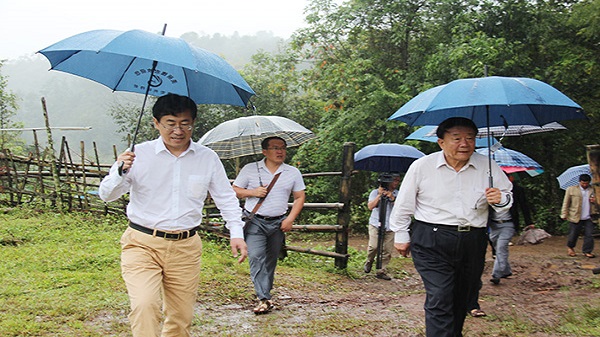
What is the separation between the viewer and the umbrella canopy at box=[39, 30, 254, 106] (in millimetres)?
2938

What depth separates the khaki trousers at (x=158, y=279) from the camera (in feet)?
9.35

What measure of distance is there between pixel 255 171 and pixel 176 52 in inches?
97.4

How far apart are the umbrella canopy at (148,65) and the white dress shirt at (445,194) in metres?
1.33

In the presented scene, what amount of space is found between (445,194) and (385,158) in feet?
14.1

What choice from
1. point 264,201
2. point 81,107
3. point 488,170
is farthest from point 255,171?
point 81,107

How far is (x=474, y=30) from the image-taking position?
13516 mm

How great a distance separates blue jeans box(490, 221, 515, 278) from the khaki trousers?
470 centimetres

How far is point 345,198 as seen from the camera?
7750 mm

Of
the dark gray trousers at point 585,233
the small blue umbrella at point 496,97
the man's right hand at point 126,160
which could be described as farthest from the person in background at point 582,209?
the man's right hand at point 126,160

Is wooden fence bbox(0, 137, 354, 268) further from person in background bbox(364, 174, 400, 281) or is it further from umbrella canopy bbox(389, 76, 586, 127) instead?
umbrella canopy bbox(389, 76, 586, 127)

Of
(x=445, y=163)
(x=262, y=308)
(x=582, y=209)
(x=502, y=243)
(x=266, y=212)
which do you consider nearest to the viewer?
(x=445, y=163)

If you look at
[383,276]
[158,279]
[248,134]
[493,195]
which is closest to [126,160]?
[158,279]

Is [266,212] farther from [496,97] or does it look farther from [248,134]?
[496,97]

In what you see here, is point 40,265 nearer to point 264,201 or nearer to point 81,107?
point 264,201
